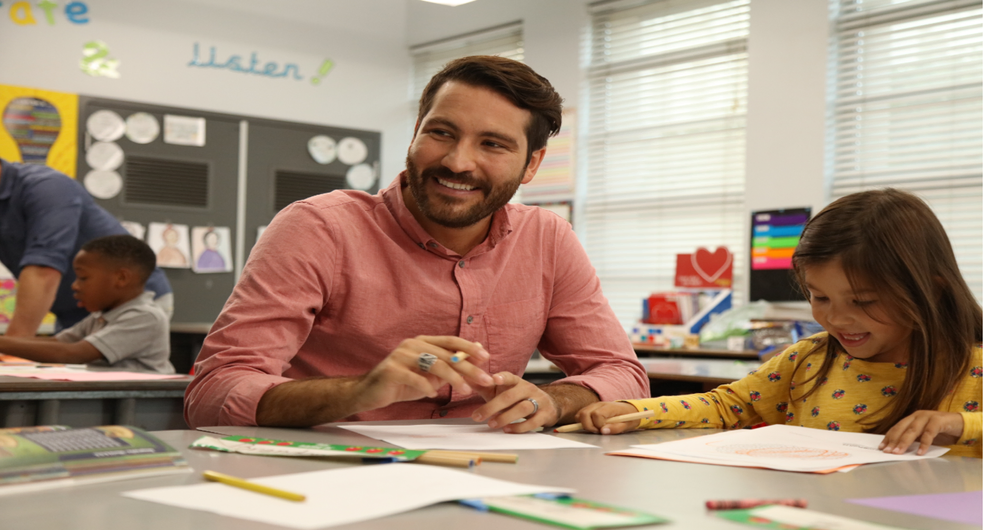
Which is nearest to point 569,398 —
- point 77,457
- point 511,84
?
point 511,84

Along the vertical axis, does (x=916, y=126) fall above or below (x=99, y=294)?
above

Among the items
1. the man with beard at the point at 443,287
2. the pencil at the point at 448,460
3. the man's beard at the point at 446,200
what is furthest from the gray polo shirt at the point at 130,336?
the pencil at the point at 448,460

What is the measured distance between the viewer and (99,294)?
293cm

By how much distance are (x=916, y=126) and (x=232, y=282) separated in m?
4.22

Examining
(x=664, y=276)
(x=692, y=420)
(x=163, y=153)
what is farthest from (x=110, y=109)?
(x=692, y=420)

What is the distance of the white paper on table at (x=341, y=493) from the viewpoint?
676 millimetres

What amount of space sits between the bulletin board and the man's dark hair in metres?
4.39

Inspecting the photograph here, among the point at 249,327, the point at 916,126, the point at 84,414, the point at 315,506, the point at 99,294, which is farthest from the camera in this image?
the point at 916,126

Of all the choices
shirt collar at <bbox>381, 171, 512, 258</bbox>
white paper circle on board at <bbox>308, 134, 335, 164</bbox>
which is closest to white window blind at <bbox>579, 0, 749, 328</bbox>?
white paper circle on board at <bbox>308, 134, 335, 164</bbox>

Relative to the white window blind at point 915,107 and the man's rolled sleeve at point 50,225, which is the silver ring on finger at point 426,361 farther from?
the white window blind at point 915,107

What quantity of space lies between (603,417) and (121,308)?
2115 millimetres

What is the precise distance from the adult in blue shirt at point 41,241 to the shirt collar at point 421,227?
189 centimetres

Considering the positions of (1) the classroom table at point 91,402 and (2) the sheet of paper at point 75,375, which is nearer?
(1) the classroom table at point 91,402

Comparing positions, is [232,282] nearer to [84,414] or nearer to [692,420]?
[84,414]
